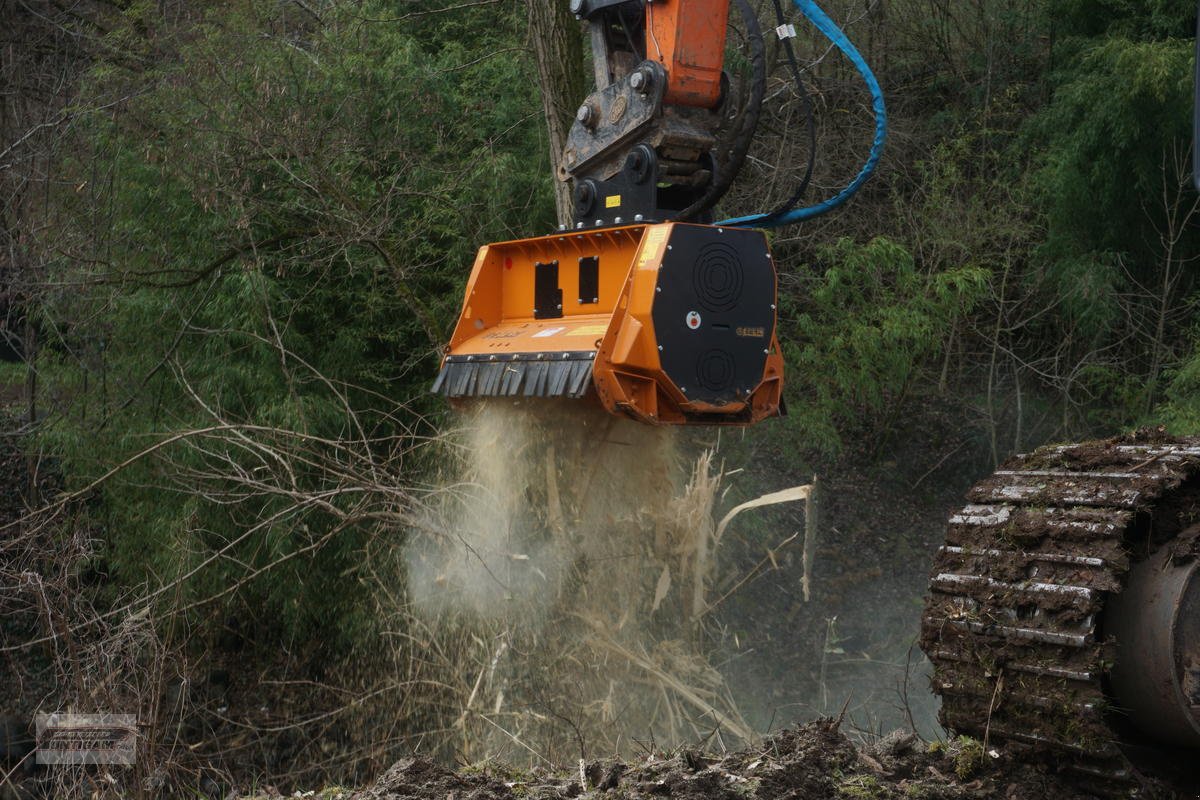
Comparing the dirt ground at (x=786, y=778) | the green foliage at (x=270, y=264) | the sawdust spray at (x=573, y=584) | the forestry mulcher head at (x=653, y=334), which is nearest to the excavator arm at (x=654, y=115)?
the forestry mulcher head at (x=653, y=334)

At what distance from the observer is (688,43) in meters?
4.75

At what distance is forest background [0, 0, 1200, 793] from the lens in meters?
7.39

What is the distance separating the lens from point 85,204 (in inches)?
336

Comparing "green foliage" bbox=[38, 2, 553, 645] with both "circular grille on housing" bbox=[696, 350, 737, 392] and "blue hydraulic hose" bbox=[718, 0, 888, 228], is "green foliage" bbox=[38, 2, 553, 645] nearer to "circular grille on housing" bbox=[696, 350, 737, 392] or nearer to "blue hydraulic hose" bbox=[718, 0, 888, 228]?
"blue hydraulic hose" bbox=[718, 0, 888, 228]

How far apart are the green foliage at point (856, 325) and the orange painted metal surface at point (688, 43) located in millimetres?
4131

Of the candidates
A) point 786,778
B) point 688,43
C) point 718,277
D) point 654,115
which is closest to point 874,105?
point 688,43

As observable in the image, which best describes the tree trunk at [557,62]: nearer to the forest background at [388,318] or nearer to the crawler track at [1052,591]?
the forest background at [388,318]

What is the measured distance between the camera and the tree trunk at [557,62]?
24.5 ft

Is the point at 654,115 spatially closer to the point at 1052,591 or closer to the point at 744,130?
the point at 744,130

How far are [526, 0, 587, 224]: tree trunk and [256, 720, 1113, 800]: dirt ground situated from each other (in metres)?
4.85

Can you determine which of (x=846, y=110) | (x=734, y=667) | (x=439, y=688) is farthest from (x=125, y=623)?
(x=846, y=110)

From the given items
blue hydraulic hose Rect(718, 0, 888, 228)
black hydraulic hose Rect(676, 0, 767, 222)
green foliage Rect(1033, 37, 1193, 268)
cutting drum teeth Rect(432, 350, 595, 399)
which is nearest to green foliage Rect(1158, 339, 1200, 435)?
green foliage Rect(1033, 37, 1193, 268)

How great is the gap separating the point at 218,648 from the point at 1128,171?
291 inches

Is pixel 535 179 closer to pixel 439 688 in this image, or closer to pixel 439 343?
pixel 439 343
